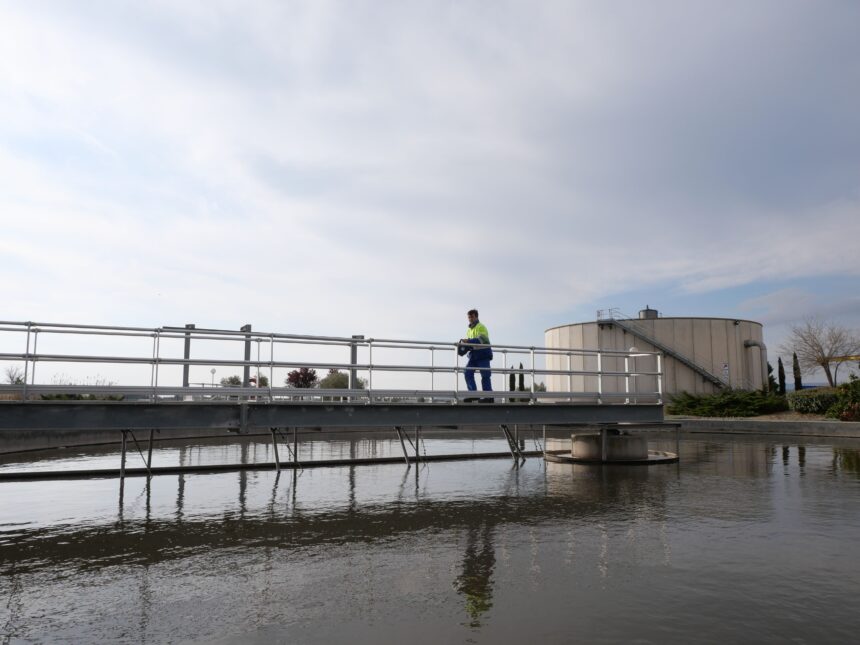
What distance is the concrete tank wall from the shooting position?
4028 cm

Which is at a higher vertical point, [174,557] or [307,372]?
[307,372]

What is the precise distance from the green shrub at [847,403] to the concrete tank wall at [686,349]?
10.4m

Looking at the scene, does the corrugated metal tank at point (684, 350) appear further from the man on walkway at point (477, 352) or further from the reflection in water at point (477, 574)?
the reflection in water at point (477, 574)

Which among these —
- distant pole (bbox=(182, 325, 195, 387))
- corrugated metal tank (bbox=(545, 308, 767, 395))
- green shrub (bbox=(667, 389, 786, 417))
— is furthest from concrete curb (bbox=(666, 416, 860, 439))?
distant pole (bbox=(182, 325, 195, 387))

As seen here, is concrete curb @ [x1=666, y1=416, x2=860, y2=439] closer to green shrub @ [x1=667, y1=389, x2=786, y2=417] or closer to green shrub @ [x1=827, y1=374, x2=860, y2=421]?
green shrub @ [x1=827, y1=374, x2=860, y2=421]

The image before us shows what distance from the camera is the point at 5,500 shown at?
35.6 ft

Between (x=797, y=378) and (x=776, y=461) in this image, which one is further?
(x=797, y=378)

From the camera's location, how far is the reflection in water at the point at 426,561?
5.05 meters

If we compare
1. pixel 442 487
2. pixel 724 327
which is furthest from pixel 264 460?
pixel 724 327

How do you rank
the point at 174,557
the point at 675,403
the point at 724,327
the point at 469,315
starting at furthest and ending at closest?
the point at 724,327, the point at 675,403, the point at 469,315, the point at 174,557

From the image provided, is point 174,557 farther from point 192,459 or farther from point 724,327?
point 724,327

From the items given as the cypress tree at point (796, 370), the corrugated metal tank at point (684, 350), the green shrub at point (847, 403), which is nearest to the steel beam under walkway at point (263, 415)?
the green shrub at point (847, 403)

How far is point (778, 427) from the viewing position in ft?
90.9

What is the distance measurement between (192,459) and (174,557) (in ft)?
35.4
